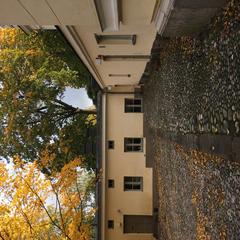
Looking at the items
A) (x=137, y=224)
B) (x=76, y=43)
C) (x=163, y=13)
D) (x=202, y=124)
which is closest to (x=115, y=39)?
(x=76, y=43)

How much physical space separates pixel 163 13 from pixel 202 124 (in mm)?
3026

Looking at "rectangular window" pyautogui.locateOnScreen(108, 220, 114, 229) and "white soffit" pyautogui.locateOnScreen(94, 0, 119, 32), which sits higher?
"white soffit" pyautogui.locateOnScreen(94, 0, 119, 32)

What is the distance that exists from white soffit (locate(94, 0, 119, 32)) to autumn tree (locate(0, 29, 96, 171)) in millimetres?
13212

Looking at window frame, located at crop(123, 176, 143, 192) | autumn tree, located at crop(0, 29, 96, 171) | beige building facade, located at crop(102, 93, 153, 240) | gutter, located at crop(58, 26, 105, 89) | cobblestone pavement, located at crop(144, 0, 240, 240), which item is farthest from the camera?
autumn tree, located at crop(0, 29, 96, 171)

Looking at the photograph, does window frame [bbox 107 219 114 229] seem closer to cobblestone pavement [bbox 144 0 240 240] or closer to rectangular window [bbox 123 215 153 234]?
rectangular window [bbox 123 215 153 234]

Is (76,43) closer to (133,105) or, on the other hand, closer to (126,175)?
(126,175)

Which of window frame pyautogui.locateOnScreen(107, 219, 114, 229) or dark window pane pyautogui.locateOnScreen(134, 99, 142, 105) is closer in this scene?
window frame pyautogui.locateOnScreen(107, 219, 114, 229)

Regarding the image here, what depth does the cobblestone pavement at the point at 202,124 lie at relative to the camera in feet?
24.8

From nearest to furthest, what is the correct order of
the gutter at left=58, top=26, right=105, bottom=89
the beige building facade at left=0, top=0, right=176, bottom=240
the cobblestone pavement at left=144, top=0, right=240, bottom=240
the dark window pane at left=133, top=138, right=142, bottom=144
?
the cobblestone pavement at left=144, top=0, right=240, bottom=240 < the beige building facade at left=0, top=0, right=176, bottom=240 < the gutter at left=58, top=26, right=105, bottom=89 < the dark window pane at left=133, top=138, right=142, bottom=144

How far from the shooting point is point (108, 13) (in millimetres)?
9102

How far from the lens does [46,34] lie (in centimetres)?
2227

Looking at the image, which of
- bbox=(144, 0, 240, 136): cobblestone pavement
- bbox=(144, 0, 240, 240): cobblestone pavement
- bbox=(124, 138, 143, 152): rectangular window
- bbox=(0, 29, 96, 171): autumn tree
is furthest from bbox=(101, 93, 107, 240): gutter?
bbox=(144, 0, 240, 136): cobblestone pavement

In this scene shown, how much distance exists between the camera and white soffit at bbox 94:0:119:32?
8539 millimetres

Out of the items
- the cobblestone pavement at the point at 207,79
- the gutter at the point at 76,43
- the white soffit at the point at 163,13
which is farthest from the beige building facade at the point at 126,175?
the white soffit at the point at 163,13
